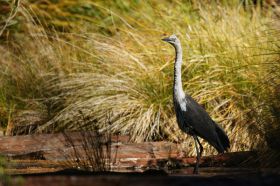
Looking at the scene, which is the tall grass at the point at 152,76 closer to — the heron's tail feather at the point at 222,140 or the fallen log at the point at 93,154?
the fallen log at the point at 93,154

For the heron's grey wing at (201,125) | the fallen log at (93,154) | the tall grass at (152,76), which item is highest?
the tall grass at (152,76)

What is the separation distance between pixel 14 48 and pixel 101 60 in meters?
2.16

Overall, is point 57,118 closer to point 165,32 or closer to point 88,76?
point 88,76

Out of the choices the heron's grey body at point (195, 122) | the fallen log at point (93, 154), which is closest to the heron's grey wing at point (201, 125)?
the heron's grey body at point (195, 122)

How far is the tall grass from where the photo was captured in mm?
7523

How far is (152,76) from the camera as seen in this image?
320 inches

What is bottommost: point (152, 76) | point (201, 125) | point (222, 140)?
point (222, 140)

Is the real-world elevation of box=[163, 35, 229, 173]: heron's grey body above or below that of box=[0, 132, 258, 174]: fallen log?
above

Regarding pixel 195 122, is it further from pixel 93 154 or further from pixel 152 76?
pixel 152 76

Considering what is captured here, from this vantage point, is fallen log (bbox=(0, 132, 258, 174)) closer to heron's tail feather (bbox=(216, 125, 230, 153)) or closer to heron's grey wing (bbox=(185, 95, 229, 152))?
heron's tail feather (bbox=(216, 125, 230, 153))

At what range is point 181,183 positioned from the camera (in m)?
4.61

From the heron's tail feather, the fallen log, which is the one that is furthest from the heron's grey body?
the fallen log

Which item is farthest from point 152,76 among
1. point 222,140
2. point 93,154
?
point 222,140

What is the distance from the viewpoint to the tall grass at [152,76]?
24.7ft
